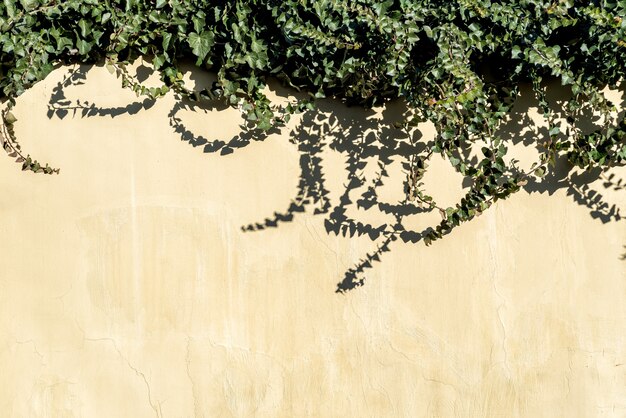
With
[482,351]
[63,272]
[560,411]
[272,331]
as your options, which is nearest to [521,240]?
[482,351]

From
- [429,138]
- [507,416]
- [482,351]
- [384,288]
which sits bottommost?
[507,416]

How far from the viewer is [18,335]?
3045 mm

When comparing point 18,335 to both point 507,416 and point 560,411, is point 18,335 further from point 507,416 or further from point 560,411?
point 560,411

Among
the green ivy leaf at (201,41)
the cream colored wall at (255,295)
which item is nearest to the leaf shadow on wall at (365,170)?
the cream colored wall at (255,295)

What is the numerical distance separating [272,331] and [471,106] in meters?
1.09

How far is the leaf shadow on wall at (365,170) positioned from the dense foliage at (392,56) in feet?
0.15

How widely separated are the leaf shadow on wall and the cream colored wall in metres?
0.03

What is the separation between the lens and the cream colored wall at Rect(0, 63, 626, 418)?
3.06 m

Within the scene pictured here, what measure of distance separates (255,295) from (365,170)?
619 millimetres

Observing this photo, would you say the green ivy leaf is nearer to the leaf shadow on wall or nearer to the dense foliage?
the dense foliage

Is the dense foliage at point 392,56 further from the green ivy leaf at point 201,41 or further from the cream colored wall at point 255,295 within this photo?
the cream colored wall at point 255,295

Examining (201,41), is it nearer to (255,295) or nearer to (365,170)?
(365,170)

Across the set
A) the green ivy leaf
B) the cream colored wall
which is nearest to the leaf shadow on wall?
Answer: the cream colored wall

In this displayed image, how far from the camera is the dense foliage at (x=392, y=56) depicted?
2.89 metres
